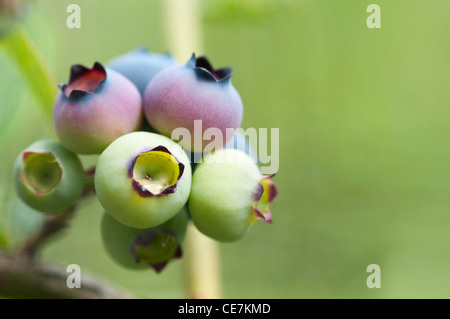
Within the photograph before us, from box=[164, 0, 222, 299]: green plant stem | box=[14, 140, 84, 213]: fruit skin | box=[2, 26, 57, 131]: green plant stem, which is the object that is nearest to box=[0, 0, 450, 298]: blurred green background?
box=[164, 0, 222, 299]: green plant stem

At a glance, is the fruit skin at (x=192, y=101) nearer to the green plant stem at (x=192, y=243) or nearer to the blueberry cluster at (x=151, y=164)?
the blueberry cluster at (x=151, y=164)

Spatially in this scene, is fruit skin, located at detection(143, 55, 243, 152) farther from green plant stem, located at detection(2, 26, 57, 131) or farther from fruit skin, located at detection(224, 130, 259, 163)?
green plant stem, located at detection(2, 26, 57, 131)

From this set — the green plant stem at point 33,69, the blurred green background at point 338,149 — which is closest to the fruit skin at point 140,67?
the green plant stem at point 33,69

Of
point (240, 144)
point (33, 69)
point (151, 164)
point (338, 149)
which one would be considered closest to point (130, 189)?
point (151, 164)

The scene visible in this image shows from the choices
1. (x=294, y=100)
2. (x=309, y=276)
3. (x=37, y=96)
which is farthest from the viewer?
(x=294, y=100)

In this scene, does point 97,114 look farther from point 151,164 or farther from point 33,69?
point 33,69
